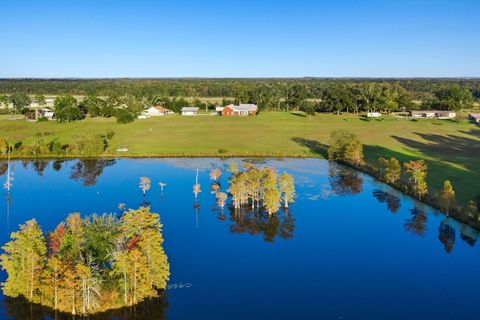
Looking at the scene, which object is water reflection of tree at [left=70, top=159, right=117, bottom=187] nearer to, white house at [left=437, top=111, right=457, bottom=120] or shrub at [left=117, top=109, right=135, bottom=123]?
shrub at [left=117, top=109, right=135, bottom=123]

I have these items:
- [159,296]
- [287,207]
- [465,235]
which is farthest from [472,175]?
[159,296]

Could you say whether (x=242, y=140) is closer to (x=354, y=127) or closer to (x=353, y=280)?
(x=354, y=127)

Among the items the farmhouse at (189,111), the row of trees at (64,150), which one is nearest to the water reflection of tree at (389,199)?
the row of trees at (64,150)

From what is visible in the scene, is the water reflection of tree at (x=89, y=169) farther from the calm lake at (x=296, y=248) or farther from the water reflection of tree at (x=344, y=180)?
the water reflection of tree at (x=344, y=180)

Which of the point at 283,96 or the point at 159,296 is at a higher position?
the point at 283,96

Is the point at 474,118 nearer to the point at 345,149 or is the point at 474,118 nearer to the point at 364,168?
the point at 345,149

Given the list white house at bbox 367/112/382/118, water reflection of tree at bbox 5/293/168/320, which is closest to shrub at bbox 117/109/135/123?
white house at bbox 367/112/382/118
